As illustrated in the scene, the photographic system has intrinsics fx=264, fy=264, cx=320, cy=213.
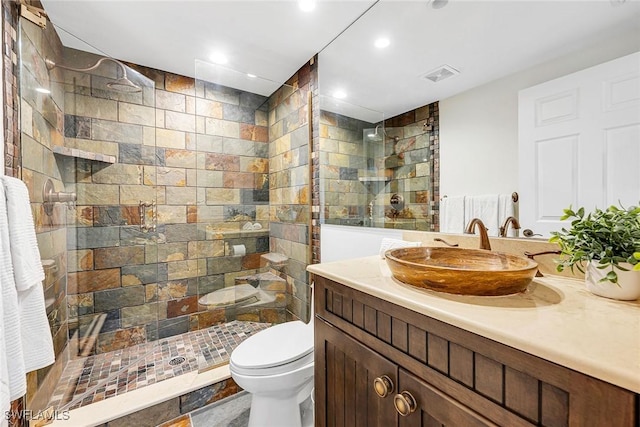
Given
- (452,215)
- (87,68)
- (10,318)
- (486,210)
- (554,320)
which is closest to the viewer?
(554,320)

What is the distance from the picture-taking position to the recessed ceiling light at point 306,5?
61.3 inches

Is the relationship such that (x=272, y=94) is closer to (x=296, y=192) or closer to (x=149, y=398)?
(x=296, y=192)

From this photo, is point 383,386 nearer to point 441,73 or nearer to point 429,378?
point 429,378

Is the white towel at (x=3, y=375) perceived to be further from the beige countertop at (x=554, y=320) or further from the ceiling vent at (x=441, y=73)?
the ceiling vent at (x=441, y=73)

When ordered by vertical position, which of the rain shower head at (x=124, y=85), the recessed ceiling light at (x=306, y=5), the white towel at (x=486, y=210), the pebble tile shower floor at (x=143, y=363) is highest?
the recessed ceiling light at (x=306, y=5)

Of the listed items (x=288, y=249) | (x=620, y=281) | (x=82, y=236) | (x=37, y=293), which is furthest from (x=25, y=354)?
(x=620, y=281)

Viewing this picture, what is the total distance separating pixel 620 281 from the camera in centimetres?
65

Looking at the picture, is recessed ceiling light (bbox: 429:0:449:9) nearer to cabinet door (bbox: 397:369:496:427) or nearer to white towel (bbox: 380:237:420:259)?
white towel (bbox: 380:237:420:259)

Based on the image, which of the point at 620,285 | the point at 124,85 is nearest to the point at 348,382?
the point at 620,285

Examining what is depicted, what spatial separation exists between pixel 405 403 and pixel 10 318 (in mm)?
1426

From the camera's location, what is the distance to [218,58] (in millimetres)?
2166

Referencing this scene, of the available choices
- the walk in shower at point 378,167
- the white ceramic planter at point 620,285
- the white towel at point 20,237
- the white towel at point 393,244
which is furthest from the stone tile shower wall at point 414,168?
the white towel at point 20,237

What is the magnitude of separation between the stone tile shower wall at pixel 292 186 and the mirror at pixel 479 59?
0.78 metres

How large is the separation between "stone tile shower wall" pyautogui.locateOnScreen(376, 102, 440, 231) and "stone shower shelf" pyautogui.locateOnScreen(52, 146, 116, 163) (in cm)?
A: 220
